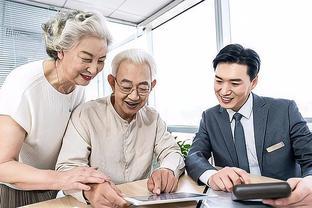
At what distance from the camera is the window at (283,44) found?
2.11 meters

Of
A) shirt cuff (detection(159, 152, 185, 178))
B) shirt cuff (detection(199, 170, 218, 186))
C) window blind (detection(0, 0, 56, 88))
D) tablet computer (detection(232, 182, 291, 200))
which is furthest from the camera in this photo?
window blind (detection(0, 0, 56, 88))

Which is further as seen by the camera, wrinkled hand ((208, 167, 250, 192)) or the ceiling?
the ceiling

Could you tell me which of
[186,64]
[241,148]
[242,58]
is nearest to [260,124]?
[241,148]

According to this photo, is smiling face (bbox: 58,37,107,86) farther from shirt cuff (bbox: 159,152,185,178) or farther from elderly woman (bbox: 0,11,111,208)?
shirt cuff (bbox: 159,152,185,178)

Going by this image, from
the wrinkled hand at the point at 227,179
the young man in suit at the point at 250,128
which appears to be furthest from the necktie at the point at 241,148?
the wrinkled hand at the point at 227,179

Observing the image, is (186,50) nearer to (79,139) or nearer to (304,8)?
(304,8)

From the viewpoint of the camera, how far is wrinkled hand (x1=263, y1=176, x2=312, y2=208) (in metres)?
0.79

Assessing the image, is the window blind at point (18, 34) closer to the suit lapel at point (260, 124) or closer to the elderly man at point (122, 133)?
the elderly man at point (122, 133)

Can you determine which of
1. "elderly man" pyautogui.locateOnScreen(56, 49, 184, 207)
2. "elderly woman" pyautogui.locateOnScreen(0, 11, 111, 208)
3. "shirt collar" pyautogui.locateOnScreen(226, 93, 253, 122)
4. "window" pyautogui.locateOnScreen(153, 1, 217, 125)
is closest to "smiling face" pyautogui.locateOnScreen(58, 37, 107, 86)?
"elderly woman" pyautogui.locateOnScreen(0, 11, 111, 208)

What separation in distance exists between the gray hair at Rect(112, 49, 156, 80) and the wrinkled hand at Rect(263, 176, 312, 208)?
816mm

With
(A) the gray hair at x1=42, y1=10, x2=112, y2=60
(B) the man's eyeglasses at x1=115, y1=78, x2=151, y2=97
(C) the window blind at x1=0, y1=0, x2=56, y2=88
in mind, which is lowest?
(B) the man's eyeglasses at x1=115, y1=78, x2=151, y2=97

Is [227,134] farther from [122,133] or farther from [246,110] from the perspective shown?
[122,133]

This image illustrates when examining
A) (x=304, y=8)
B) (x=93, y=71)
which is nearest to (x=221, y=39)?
(x=304, y=8)

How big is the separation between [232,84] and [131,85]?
0.57 metres
